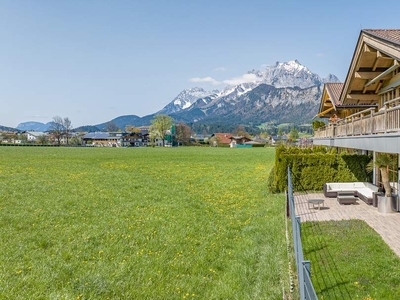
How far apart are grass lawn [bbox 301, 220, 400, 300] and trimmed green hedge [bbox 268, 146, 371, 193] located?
869 centimetres

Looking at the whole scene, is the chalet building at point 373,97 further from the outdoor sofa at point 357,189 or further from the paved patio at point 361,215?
the paved patio at point 361,215

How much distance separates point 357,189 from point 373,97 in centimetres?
611

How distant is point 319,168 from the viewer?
19.7 meters

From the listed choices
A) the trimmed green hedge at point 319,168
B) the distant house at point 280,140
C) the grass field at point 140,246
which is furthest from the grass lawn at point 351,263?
the distant house at point 280,140

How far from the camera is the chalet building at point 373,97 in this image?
32.2ft

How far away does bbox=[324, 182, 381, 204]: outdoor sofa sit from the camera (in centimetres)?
1534

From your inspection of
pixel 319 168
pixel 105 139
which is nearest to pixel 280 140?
pixel 319 168

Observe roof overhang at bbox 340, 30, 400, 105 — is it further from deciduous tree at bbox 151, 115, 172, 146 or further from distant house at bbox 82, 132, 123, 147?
distant house at bbox 82, 132, 123, 147

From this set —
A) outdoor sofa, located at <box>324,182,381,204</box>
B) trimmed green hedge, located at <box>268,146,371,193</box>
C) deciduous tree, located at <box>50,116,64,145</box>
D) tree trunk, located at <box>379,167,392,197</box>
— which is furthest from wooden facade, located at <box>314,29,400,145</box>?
deciduous tree, located at <box>50,116,64,145</box>

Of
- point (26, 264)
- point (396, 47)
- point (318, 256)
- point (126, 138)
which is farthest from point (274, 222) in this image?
point (126, 138)

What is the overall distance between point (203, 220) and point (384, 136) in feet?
22.3

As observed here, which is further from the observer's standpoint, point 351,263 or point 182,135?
point 182,135

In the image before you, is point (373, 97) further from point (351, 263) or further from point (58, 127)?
point (58, 127)

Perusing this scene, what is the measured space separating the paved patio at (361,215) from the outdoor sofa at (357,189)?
37cm
